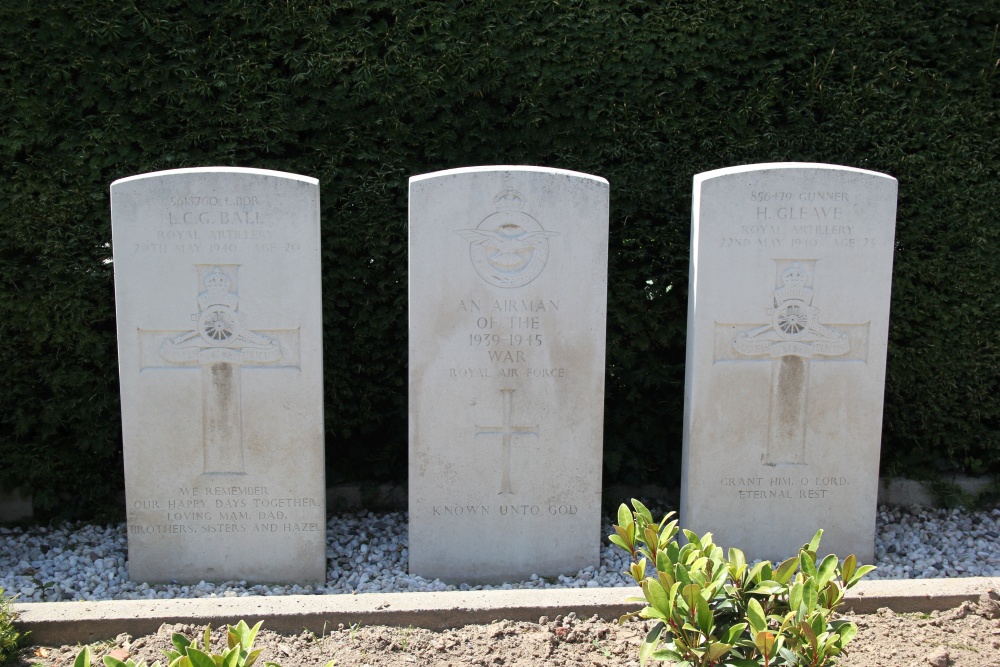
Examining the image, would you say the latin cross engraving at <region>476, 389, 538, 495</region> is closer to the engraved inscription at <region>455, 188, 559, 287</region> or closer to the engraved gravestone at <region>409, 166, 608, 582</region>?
the engraved gravestone at <region>409, 166, 608, 582</region>

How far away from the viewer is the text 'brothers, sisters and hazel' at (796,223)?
4.05 m

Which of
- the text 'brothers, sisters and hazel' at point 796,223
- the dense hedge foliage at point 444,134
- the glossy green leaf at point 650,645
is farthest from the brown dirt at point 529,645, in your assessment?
the dense hedge foliage at point 444,134

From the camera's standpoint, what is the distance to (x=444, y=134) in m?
4.60

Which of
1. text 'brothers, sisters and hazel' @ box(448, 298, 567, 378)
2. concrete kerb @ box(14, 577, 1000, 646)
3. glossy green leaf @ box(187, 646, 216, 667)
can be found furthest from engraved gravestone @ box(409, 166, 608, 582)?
glossy green leaf @ box(187, 646, 216, 667)

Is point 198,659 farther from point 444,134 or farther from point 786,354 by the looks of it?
point 444,134

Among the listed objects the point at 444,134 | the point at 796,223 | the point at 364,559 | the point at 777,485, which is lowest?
the point at 364,559

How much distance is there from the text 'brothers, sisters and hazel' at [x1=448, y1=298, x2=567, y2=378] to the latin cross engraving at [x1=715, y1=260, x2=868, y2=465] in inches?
32.4

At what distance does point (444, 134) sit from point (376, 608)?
241cm

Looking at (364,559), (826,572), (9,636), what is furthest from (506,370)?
(9,636)

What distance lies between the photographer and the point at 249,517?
13.4ft

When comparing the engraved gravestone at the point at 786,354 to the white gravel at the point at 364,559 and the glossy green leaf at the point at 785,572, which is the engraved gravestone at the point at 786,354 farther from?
the glossy green leaf at the point at 785,572

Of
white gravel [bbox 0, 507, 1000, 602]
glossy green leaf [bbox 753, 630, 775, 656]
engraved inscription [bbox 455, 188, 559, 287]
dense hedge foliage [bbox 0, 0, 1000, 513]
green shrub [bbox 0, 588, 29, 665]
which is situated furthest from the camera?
dense hedge foliage [bbox 0, 0, 1000, 513]

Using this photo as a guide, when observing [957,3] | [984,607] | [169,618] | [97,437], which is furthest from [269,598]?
[957,3]

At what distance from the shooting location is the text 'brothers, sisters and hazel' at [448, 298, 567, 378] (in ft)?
13.3
